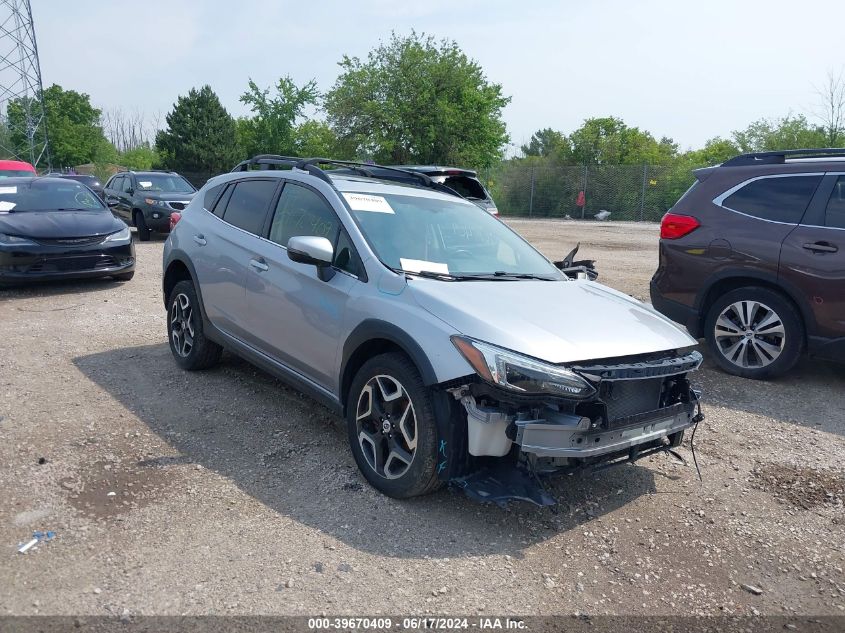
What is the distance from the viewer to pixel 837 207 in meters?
5.88

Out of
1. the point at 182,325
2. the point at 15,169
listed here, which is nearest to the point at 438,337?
the point at 182,325

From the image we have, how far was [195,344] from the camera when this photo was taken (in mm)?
5691

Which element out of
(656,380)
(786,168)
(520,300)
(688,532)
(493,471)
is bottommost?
(688,532)

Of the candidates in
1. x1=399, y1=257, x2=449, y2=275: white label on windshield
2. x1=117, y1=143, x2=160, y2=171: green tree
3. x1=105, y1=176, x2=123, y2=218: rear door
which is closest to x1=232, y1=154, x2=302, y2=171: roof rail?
x1=399, y1=257, x2=449, y2=275: white label on windshield

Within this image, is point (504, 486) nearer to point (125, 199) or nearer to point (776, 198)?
point (776, 198)

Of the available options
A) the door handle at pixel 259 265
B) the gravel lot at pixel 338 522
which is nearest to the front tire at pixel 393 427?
the gravel lot at pixel 338 522

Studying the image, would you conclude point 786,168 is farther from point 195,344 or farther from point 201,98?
point 201,98

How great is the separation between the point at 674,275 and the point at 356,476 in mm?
Result: 4123

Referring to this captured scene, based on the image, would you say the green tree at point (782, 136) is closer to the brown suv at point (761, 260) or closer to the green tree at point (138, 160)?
the brown suv at point (761, 260)

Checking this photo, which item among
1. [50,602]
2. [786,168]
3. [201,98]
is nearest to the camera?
[50,602]

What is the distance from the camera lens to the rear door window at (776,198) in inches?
239

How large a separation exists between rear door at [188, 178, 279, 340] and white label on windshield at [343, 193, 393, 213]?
34.6 inches

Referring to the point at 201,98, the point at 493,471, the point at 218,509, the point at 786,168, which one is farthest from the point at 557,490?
the point at 201,98

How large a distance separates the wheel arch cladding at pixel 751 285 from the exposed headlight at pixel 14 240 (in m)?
8.12
